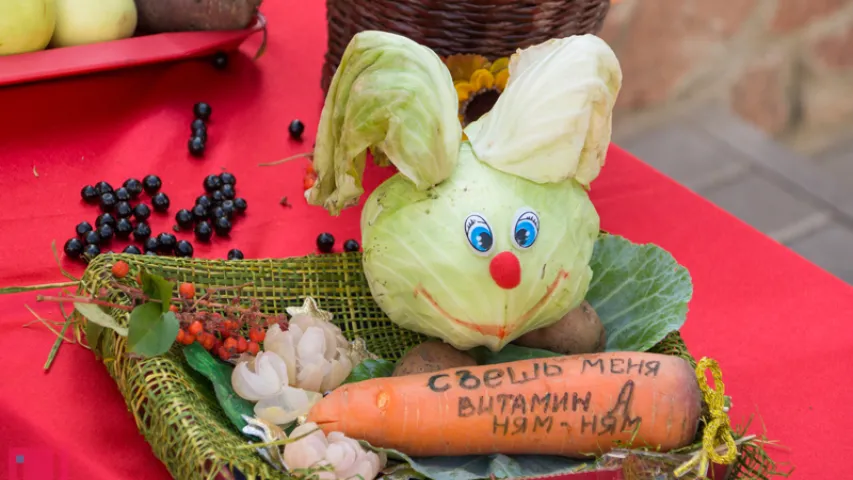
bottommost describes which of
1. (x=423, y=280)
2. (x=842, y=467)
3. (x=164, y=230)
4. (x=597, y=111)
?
(x=842, y=467)

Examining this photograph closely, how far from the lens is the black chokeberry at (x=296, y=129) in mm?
1728

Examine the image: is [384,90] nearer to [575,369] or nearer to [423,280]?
[423,280]

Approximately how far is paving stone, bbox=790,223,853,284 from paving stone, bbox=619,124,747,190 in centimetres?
39

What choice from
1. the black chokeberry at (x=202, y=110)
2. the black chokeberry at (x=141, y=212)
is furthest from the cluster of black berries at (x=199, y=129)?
the black chokeberry at (x=141, y=212)

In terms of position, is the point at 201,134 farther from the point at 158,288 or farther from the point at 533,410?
the point at 533,410

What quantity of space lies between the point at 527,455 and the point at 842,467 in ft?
1.60

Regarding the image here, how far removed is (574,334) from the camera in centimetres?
124

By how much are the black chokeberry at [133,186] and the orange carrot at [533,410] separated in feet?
2.07

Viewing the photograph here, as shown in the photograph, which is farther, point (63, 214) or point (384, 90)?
point (63, 214)

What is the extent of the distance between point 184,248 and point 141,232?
0.28 feet

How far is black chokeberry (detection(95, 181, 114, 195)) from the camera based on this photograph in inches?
59.2

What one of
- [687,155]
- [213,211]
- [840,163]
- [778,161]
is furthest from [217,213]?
[840,163]

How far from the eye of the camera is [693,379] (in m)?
1.16

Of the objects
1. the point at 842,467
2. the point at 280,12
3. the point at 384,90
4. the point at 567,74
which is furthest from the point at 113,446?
the point at 280,12
